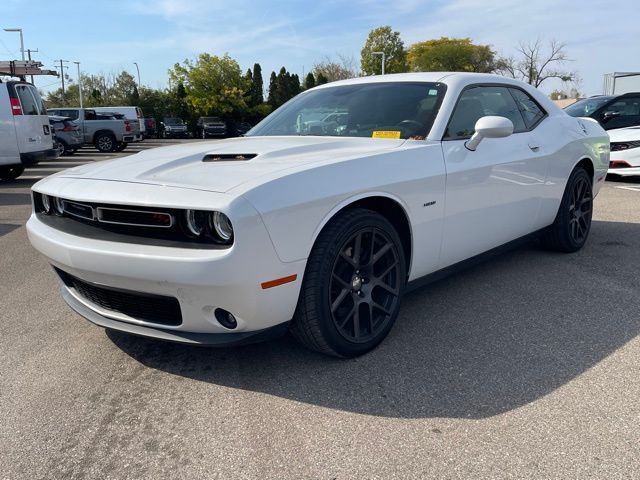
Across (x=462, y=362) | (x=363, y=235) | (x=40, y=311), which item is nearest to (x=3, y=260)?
(x=40, y=311)

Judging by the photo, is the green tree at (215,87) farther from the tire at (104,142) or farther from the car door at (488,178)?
the car door at (488,178)

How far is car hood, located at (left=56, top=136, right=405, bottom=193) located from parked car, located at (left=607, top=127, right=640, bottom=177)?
7902 mm

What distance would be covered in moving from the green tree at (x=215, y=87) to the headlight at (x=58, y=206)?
4635cm

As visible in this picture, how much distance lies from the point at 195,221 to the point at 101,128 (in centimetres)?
2215

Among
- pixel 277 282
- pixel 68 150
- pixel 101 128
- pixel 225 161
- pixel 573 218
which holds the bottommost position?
pixel 68 150

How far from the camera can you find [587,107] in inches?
465

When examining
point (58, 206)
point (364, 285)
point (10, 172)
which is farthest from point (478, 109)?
point (10, 172)

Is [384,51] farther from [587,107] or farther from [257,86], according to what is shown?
[587,107]

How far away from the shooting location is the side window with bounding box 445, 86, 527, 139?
136 inches

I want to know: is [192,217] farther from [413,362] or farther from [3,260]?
[3,260]

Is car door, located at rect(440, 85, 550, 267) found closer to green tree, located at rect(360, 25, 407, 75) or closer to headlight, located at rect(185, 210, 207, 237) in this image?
headlight, located at rect(185, 210, 207, 237)

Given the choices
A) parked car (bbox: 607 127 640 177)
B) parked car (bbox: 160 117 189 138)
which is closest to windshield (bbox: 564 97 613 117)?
parked car (bbox: 607 127 640 177)

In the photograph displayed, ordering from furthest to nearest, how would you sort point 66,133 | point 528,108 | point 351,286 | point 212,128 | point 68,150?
point 212,128
point 68,150
point 66,133
point 528,108
point 351,286

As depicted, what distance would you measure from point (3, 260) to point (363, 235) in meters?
4.10
